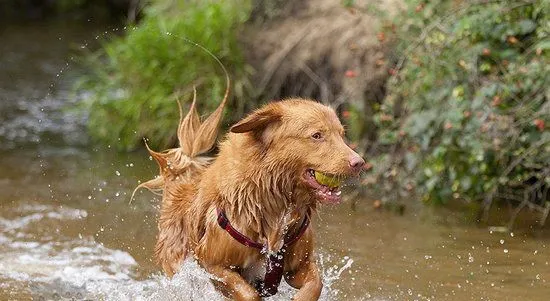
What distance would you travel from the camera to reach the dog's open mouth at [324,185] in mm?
5184

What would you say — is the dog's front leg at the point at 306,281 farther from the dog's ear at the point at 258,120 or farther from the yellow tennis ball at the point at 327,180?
the dog's ear at the point at 258,120

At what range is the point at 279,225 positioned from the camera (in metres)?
5.45

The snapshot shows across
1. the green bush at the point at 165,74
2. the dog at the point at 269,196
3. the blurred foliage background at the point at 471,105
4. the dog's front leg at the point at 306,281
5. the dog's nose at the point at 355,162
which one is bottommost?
the green bush at the point at 165,74

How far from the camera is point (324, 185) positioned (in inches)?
206

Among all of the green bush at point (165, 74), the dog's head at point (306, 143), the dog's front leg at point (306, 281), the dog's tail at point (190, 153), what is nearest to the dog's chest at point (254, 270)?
the dog's front leg at point (306, 281)

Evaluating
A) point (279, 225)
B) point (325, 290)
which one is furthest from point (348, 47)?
point (279, 225)

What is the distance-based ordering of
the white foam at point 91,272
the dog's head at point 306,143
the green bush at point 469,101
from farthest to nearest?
the green bush at point 469,101 → the white foam at point 91,272 → the dog's head at point 306,143

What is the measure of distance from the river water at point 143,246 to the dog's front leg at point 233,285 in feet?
0.36

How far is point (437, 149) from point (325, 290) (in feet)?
7.35

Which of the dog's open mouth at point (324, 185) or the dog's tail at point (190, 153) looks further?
the dog's tail at point (190, 153)

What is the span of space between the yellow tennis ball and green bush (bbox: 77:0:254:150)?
5018mm

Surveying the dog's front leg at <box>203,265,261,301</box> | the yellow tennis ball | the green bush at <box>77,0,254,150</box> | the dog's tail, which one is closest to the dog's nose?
the yellow tennis ball

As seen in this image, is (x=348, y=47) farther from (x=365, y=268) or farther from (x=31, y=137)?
(x=31, y=137)

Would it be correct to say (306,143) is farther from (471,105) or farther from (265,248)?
(471,105)
